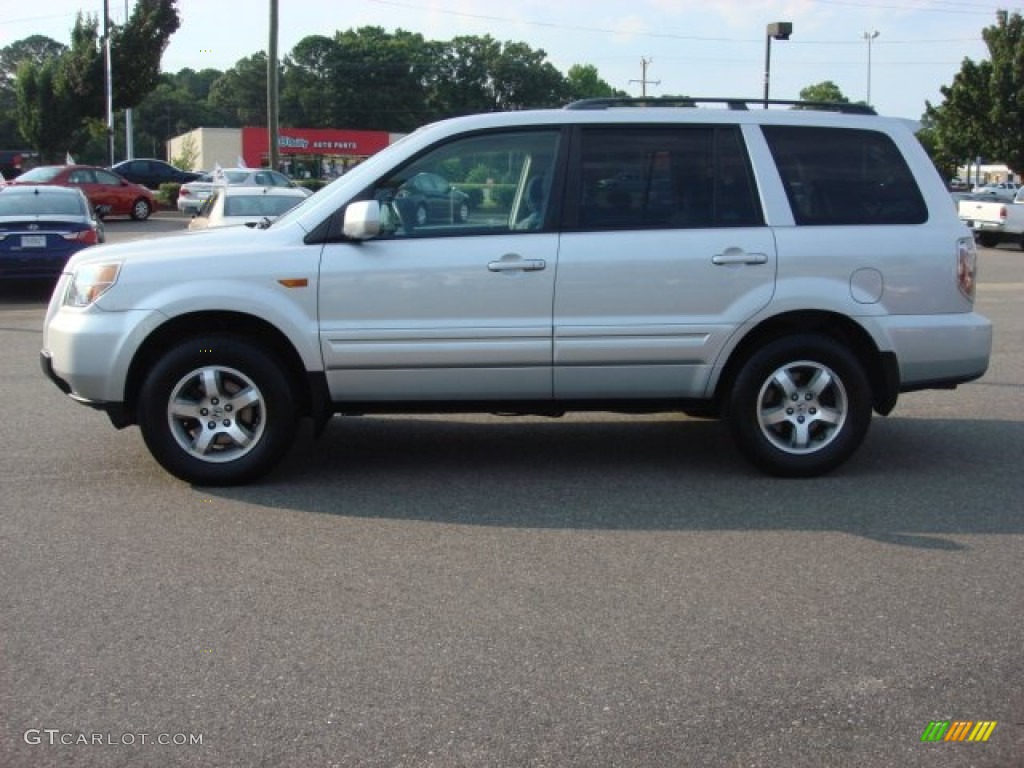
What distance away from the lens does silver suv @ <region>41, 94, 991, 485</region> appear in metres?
6.00

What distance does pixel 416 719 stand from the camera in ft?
11.8

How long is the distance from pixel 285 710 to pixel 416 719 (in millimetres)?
419

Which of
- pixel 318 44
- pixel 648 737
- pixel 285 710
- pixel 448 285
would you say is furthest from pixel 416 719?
pixel 318 44

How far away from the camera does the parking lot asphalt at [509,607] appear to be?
3.52 m

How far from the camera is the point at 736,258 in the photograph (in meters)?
6.15

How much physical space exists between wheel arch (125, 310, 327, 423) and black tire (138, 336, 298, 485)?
81mm

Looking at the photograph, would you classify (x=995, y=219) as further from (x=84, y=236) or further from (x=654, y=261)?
(x=654, y=261)

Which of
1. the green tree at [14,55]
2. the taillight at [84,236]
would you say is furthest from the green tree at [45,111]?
the green tree at [14,55]

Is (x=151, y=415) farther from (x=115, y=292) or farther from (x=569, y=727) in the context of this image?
(x=569, y=727)

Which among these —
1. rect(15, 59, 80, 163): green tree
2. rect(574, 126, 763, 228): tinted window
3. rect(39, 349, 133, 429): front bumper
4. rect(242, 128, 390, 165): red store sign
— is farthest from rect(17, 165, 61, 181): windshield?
rect(242, 128, 390, 165): red store sign

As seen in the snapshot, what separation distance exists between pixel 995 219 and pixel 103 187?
74.0 ft

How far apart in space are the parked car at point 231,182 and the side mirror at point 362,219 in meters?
24.1

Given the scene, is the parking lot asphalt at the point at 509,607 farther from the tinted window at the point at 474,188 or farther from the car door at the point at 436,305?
the tinted window at the point at 474,188

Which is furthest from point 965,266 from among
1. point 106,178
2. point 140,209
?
point 140,209
